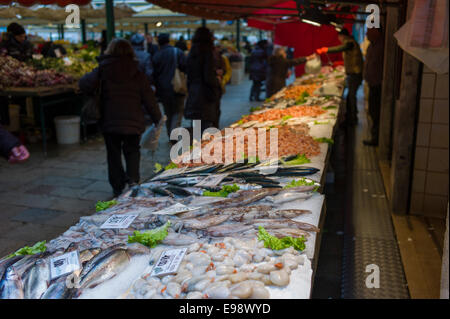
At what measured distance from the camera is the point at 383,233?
16.4 ft

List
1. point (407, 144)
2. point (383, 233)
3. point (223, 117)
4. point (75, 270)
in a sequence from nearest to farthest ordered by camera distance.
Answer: point (75, 270) < point (383, 233) < point (407, 144) < point (223, 117)

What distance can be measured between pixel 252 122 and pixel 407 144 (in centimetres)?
192

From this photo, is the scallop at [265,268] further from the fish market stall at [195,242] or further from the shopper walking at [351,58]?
the shopper walking at [351,58]

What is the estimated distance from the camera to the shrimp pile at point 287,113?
6.14 meters

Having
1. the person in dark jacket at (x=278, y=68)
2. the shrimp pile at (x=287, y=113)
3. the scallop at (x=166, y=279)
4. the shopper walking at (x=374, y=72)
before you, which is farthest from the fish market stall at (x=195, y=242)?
the person in dark jacket at (x=278, y=68)

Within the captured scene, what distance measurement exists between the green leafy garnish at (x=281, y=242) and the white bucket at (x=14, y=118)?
306 inches

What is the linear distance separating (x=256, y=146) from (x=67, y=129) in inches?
228

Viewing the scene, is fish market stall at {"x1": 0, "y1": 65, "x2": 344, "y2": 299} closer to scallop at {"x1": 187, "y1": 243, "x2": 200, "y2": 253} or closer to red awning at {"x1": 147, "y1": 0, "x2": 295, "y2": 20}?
scallop at {"x1": 187, "y1": 243, "x2": 200, "y2": 253}
